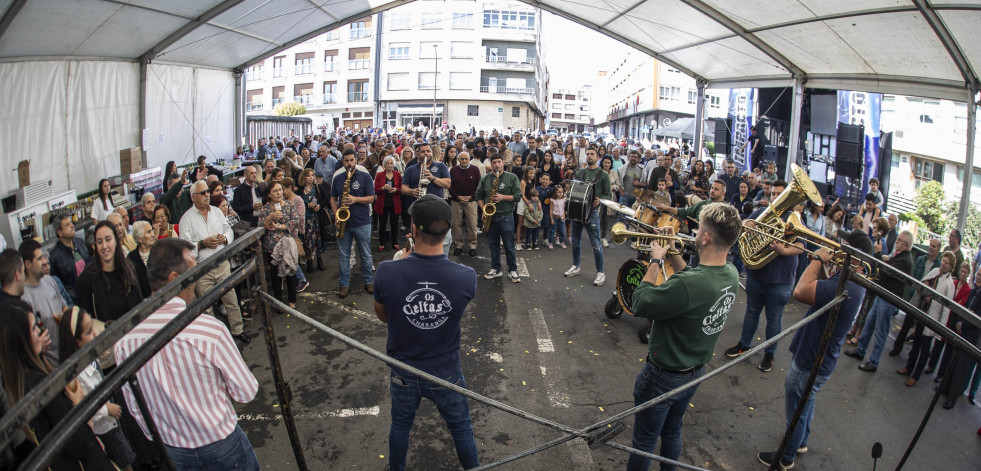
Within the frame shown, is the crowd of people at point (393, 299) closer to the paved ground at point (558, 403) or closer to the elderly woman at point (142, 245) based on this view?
the elderly woman at point (142, 245)

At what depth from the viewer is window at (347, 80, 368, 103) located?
2116 inches

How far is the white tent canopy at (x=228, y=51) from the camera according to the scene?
7613 millimetres

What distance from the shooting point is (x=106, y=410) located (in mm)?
3369

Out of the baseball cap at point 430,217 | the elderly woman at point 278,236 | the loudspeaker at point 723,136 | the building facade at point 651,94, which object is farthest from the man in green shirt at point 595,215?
the building facade at point 651,94

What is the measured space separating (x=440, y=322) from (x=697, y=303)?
1.49 m

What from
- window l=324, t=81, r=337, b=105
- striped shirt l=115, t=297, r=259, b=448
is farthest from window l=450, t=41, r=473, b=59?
striped shirt l=115, t=297, r=259, b=448

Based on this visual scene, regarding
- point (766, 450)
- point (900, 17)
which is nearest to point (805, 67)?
point (900, 17)

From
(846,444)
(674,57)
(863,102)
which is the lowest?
(846,444)

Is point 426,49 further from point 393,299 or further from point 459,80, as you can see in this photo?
point 393,299

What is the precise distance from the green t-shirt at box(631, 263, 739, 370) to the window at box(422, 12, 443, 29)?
52026mm

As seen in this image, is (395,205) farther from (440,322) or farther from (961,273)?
(961,273)

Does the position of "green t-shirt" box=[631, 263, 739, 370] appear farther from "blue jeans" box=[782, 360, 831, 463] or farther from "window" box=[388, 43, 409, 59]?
"window" box=[388, 43, 409, 59]

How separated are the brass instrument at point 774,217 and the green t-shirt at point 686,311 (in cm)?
196

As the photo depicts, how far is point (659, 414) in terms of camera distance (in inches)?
133
